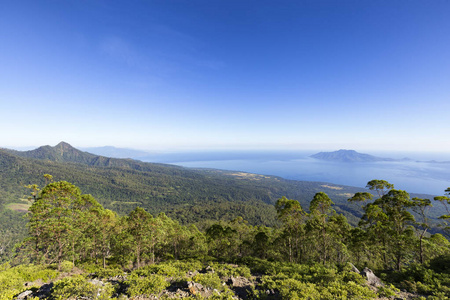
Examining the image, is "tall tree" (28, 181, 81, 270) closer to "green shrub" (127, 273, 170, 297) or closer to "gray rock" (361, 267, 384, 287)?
"green shrub" (127, 273, 170, 297)

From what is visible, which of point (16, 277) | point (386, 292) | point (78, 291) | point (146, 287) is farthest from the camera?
point (16, 277)

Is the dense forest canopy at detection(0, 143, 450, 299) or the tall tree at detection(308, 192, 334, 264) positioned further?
the tall tree at detection(308, 192, 334, 264)

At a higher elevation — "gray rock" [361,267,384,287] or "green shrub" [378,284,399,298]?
"green shrub" [378,284,399,298]

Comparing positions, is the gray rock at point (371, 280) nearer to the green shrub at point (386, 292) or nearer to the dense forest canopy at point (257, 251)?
the dense forest canopy at point (257, 251)

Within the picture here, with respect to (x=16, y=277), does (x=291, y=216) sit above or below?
above

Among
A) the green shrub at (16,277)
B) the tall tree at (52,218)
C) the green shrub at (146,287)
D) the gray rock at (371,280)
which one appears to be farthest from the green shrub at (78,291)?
the gray rock at (371,280)

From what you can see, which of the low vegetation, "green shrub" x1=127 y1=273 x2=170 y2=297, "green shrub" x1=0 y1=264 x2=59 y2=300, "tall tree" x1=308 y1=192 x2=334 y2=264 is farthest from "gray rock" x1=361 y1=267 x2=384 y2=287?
"green shrub" x1=0 y1=264 x2=59 y2=300

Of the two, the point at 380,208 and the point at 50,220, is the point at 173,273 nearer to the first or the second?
the point at 50,220

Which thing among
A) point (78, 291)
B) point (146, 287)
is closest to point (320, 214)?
point (146, 287)

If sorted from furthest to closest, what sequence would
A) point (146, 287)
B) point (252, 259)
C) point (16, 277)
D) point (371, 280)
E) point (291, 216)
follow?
point (252, 259)
point (291, 216)
point (371, 280)
point (16, 277)
point (146, 287)

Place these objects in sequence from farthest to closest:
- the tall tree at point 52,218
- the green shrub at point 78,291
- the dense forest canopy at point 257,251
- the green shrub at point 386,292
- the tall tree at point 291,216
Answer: the tall tree at point 291,216 < the tall tree at point 52,218 < the green shrub at point 386,292 < the dense forest canopy at point 257,251 < the green shrub at point 78,291

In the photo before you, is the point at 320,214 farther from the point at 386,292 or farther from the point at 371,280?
the point at 386,292

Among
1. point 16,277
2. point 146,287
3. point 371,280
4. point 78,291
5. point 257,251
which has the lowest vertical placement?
point 257,251

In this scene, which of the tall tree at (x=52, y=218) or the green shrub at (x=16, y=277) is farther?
the tall tree at (x=52, y=218)
